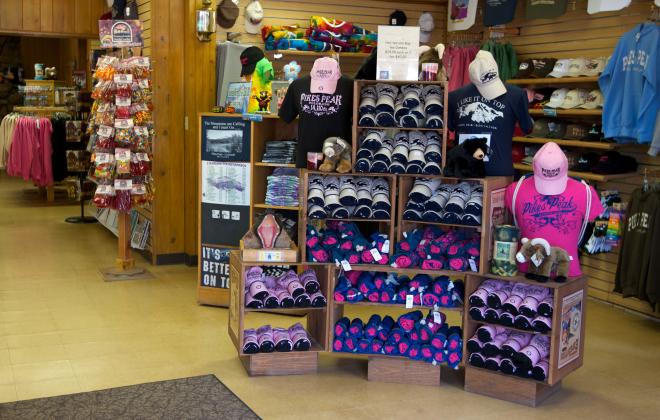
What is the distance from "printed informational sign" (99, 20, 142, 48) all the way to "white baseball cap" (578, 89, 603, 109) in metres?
3.90

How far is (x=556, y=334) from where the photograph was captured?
4.29 m

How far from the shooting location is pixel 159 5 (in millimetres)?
7266

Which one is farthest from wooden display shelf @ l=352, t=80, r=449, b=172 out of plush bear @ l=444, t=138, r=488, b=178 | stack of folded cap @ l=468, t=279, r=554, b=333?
stack of folded cap @ l=468, t=279, r=554, b=333

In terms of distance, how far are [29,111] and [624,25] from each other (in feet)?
26.8

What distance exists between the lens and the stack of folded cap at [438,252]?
4.57m

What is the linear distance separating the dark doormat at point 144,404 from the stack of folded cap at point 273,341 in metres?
0.32

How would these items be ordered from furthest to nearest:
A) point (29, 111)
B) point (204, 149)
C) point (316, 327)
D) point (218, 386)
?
point (29, 111)
point (204, 149)
point (316, 327)
point (218, 386)

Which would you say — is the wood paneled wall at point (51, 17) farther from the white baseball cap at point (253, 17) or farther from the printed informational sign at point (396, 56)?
the printed informational sign at point (396, 56)

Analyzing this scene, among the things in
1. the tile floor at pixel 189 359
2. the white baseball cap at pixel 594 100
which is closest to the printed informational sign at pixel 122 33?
the tile floor at pixel 189 359

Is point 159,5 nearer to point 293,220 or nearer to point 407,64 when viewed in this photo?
point 293,220

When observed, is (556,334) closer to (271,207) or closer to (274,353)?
(274,353)

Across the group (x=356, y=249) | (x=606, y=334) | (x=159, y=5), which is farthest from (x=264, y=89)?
(x=606, y=334)

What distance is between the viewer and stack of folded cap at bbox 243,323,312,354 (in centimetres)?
471

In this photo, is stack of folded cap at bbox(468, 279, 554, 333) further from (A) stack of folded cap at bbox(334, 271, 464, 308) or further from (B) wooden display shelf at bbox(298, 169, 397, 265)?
(B) wooden display shelf at bbox(298, 169, 397, 265)
